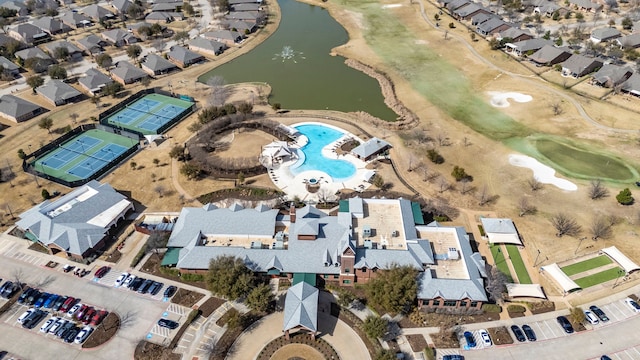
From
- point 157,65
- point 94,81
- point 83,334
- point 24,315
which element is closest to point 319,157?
point 83,334

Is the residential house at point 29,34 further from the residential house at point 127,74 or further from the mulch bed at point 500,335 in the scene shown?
the mulch bed at point 500,335

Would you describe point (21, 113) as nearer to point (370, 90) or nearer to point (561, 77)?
point (370, 90)

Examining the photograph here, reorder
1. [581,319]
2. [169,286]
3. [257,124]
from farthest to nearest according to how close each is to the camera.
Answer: [257,124] < [169,286] < [581,319]

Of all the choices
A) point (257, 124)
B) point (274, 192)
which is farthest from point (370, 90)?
point (274, 192)

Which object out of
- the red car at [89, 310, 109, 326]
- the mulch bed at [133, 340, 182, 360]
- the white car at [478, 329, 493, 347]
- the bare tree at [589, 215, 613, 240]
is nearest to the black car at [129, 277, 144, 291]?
the red car at [89, 310, 109, 326]

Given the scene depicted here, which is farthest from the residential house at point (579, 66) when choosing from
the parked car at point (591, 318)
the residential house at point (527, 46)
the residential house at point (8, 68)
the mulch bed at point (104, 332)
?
the residential house at point (8, 68)

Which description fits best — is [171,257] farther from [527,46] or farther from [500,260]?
[527,46]

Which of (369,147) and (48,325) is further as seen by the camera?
(369,147)

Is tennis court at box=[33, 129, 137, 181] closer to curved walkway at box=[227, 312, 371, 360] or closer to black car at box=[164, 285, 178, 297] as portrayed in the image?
black car at box=[164, 285, 178, 297]
